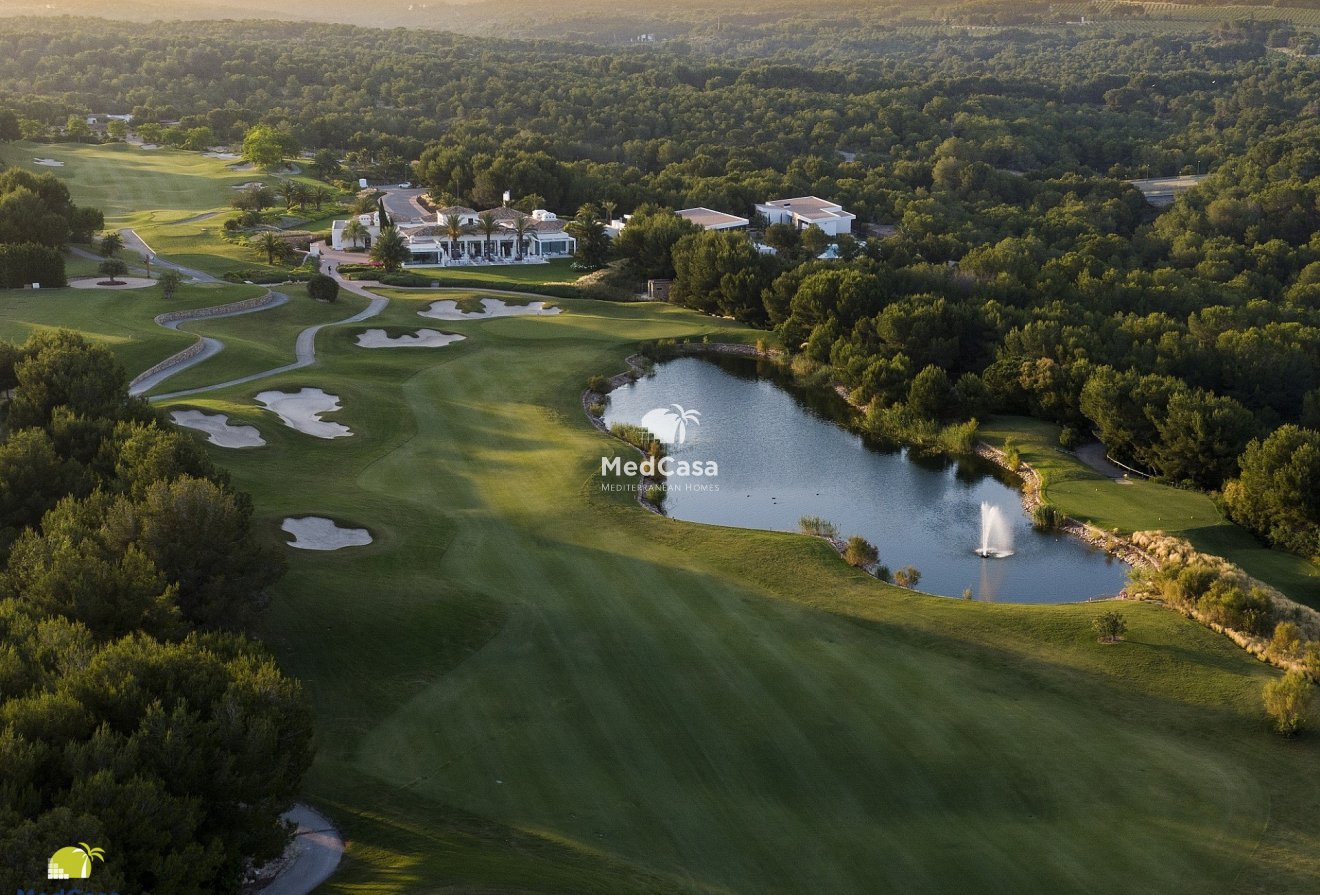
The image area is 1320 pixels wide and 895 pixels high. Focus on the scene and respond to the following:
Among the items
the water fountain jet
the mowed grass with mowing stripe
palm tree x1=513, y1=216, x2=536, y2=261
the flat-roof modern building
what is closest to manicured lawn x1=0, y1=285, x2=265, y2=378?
the mowed grass with mowing stripe

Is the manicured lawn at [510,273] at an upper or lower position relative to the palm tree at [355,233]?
lower

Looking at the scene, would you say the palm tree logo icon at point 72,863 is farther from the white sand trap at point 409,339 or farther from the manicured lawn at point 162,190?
the manicured lawn at point 162,190

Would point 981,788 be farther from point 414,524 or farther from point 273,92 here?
point 273,92

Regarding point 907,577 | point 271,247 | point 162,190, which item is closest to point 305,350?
point 271,247

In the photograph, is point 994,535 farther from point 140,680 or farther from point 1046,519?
point 140,680

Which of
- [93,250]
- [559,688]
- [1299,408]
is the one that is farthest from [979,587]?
[93,250]

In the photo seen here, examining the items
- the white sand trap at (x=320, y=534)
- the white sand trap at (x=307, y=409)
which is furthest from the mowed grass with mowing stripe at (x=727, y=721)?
the white sand trap at (x=307, y=409)

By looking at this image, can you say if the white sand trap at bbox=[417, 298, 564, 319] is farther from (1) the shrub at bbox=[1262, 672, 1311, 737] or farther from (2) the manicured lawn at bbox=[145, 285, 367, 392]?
(1) the shrub at bbox=[1262, 672, 1311, 737]
